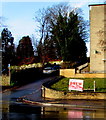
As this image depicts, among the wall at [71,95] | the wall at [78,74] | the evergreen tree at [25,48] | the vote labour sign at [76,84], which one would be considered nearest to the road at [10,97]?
the wall at [71,95]

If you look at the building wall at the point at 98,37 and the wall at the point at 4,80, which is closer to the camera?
the wall at the point at 4,80

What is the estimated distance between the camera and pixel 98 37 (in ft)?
122

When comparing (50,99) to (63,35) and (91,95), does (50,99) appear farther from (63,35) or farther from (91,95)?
(63,35)

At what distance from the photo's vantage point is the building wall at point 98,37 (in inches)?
1444

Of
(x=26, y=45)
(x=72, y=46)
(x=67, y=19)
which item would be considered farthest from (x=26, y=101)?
(x=26, y=45)

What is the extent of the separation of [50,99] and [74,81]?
2.70 metres

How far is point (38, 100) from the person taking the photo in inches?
904

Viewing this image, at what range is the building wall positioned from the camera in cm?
3669

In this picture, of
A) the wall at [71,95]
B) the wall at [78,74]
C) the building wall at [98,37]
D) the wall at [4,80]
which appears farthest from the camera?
the building wall at [98,37]

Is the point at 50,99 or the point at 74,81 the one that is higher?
the point at 74,81

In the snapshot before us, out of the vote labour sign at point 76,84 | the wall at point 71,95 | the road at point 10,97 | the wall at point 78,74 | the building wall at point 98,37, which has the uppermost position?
the building wall at point 98,37

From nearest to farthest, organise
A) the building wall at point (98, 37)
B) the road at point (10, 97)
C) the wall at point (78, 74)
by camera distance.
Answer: the road at point (10, 97) → the wall at point (78, 74) → the building wall at point (98, 37)

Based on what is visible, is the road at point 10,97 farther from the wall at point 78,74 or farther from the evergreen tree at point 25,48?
the evergreen tree at point 25,48

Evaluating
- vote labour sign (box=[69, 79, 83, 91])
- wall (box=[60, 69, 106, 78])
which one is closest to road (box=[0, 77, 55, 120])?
vote labour sign (box=[69, 79, 83, 91])
